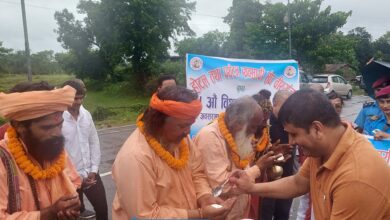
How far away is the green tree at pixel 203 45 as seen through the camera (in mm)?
30359

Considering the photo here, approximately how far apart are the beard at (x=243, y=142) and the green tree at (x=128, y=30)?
21.6m

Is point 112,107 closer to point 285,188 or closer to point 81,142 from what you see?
point 81,142

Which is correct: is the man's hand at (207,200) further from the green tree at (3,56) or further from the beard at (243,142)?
the green tree at (3,56)

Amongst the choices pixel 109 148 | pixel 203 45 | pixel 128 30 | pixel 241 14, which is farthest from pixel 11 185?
pixel 241 14

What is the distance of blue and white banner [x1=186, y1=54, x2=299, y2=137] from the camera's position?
15.5 ft

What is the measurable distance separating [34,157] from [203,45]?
29.0 m

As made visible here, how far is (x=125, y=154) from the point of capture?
2.11 meters

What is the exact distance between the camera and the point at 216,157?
2836 mm

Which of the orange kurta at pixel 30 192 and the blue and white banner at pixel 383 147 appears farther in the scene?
the blue and white banner at pixel 383 147

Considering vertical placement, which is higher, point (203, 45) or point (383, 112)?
point (203, 45)

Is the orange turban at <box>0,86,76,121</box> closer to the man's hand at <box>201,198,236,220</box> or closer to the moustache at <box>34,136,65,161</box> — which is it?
the moustache at <box>34,136,65,161</box>

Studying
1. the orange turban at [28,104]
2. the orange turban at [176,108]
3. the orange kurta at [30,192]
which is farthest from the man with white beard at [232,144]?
the orange turban at [28,104]

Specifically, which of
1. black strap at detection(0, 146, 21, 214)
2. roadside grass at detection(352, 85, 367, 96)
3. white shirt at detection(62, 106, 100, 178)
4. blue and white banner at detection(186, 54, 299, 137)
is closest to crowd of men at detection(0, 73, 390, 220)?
black strap at detection(0, 146, 21, 214)

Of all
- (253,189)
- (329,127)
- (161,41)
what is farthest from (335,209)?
(161,41)
